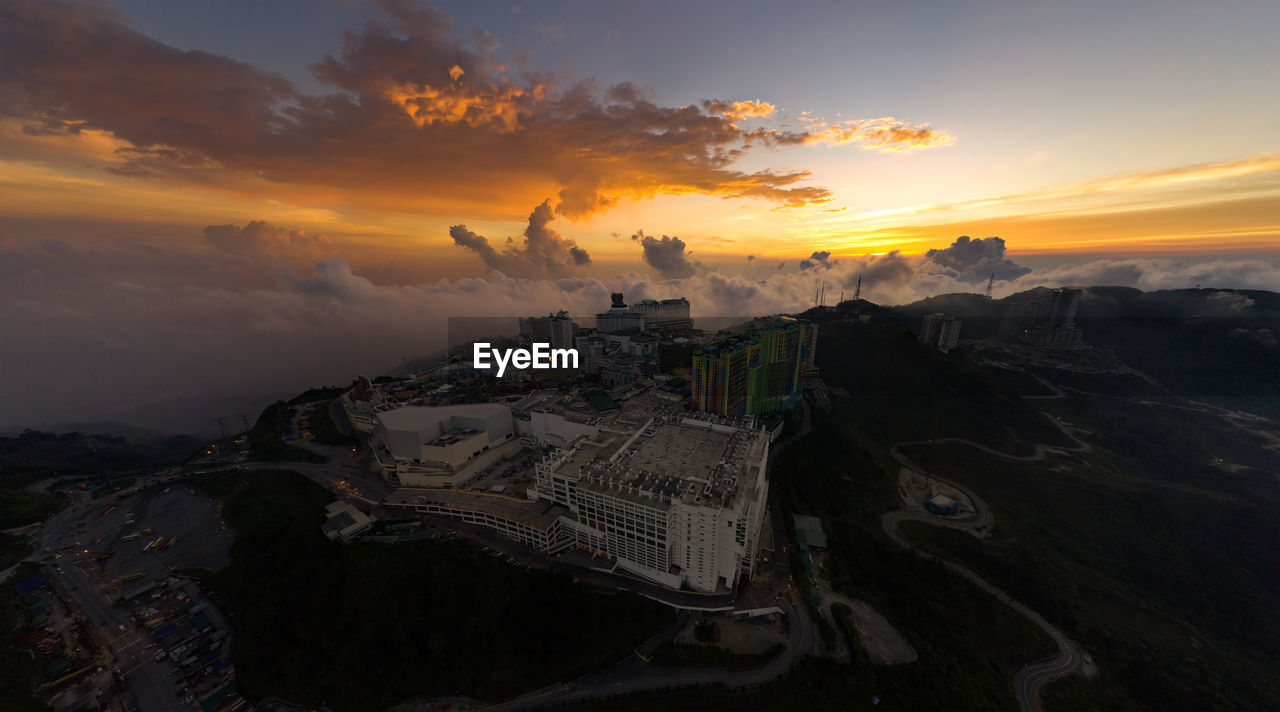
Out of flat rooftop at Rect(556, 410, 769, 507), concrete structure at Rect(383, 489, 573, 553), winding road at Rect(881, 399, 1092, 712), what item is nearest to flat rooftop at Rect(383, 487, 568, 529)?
concrete structure at Rect(383, 489, 573, 553)

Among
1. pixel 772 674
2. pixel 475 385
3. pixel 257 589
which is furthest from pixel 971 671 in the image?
pixel 475 385

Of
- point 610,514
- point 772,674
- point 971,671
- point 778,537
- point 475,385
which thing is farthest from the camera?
point 475,385

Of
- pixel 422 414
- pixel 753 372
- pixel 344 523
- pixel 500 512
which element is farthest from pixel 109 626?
pixel 753 372

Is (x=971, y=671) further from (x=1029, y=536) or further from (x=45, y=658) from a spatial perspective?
(x=45, y=658)

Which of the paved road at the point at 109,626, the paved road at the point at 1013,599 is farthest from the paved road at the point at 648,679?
the paved road at the point at 109,626

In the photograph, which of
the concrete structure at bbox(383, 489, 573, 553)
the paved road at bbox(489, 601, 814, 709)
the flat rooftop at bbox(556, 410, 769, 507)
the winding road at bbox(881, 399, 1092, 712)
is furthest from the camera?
the concrete structure at bbox(383, 489, 573, 553)

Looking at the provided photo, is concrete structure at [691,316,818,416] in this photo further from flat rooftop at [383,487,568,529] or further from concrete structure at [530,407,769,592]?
flat rooftop at [383,487,568,529]
